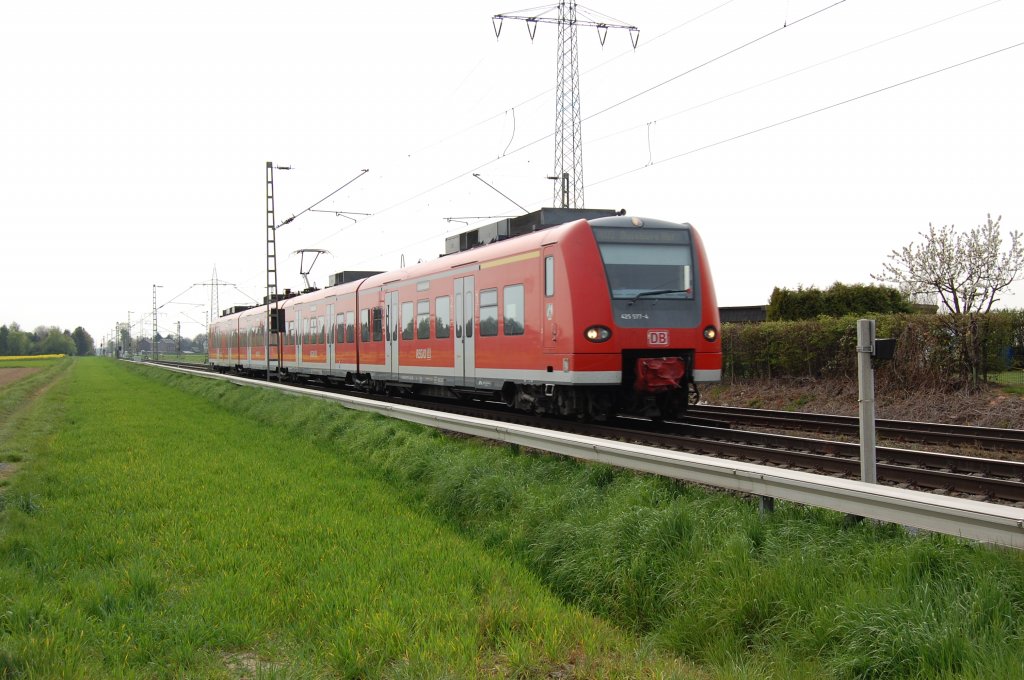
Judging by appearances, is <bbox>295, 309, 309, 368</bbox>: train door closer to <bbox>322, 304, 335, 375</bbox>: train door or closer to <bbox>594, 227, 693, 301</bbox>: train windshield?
<bbox>322, 304, 335, 375</bbox>: train door

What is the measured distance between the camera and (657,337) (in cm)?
1225

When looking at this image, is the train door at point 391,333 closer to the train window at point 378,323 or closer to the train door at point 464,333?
the train window at point 378,323

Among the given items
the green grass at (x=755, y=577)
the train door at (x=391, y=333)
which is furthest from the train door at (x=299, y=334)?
the green grass at (x=755, y=577)

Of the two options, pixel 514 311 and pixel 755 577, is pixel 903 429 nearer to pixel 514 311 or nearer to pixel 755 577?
pixel 514 311

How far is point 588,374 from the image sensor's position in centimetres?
1183

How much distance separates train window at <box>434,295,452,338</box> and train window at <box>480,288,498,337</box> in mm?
1571

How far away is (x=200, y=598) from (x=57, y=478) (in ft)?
19.2

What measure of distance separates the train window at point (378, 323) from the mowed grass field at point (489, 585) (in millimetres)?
12034

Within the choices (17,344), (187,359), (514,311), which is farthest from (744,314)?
(17,344)

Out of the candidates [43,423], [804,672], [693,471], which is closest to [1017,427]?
[693,471]

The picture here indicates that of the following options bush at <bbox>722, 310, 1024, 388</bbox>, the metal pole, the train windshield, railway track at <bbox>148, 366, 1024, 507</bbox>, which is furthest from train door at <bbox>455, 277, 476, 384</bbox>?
the metal pole

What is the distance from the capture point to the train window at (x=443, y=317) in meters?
16.4

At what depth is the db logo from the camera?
40.0 feet

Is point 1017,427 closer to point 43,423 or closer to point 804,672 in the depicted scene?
point 804,672
